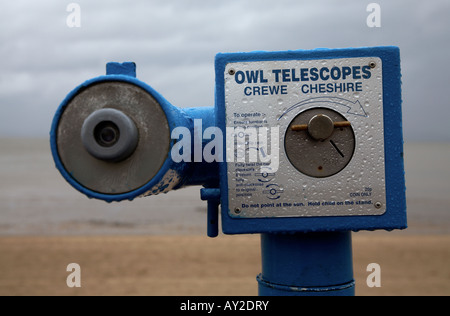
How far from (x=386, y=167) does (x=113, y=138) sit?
92cm

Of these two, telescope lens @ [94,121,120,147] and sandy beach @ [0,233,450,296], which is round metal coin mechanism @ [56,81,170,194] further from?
sandy beach @ [0,233,450,296]

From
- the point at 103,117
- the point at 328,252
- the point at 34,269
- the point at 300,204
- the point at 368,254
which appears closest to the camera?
the point at 103,117

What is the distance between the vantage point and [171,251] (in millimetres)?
7707

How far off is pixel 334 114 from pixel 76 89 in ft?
2.83

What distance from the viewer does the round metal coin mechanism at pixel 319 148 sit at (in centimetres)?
173

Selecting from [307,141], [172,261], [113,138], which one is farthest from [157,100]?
[172,261]

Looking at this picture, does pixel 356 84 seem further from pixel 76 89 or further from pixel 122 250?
pixel 122 250

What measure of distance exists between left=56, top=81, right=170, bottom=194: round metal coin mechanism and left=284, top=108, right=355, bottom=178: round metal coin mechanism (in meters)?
0.43

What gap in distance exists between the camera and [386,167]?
1733 millimetres

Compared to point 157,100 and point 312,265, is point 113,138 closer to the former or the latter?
point 157,100

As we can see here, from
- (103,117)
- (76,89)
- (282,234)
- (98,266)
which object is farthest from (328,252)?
(98,266)

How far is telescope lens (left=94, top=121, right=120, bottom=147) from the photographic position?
5.24ft

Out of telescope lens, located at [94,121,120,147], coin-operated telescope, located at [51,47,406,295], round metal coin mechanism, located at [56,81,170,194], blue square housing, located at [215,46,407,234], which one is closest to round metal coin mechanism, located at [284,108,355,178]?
coin-operated telescope, located at [51,47,406,295]

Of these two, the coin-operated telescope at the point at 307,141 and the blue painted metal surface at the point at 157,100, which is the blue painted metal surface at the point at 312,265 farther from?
the blue painted metal surface at the point at 157,100
